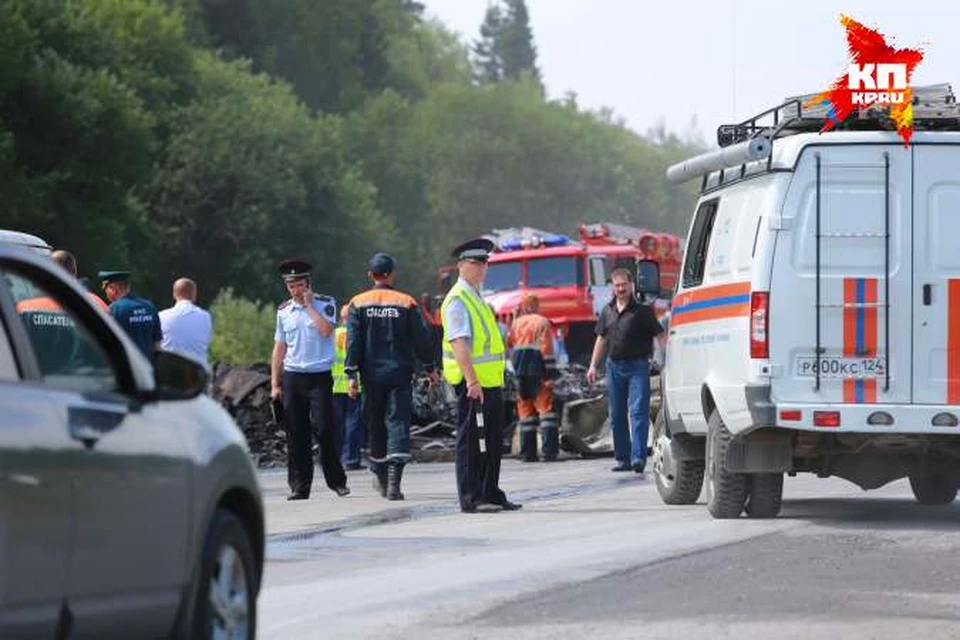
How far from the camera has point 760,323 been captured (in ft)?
50.6

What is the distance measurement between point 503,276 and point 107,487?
37437mm

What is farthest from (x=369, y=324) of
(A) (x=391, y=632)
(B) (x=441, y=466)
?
(A) (x=391, y=632)

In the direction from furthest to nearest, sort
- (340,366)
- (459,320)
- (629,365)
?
(340,366), (629,365), (459,320)

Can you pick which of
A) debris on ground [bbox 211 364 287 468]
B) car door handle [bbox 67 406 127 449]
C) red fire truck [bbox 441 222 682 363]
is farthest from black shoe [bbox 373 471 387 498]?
red fire truck [bbox 441 222 682 363]

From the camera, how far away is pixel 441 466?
2697 cm

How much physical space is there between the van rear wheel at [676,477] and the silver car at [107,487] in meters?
9.71

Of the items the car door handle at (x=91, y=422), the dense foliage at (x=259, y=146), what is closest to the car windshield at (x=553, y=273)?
the dense foliage at (x=259, y=146)

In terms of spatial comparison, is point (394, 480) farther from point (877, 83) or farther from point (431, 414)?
point (431, 414)

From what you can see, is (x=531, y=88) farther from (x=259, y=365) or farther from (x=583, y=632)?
(x=583, y=632)

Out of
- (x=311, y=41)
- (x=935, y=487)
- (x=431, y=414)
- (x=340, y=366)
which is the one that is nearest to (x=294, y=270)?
(x=935, y=487)

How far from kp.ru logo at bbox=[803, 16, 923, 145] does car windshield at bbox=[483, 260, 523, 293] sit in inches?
1113

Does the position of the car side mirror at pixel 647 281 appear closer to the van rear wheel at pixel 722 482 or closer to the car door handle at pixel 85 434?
the van rear wheel at pixel 722 482

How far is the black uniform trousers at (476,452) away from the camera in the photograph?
58.3 feet

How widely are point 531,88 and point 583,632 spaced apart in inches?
5577
